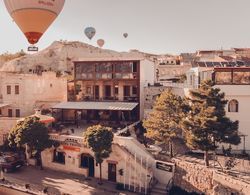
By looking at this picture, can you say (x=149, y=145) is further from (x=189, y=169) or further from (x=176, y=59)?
(x=176, y=59)

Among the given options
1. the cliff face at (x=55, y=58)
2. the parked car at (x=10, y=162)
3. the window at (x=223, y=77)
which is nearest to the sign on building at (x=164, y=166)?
the window at (x=223, y=77)

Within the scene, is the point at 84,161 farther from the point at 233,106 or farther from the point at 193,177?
the point at 233,106

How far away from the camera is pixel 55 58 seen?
82.1 m

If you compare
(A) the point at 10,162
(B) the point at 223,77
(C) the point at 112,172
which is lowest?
(C) the point at 112,172

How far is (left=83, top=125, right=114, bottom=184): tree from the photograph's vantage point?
1070 inches

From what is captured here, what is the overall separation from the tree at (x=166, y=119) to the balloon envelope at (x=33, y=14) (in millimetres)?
12733

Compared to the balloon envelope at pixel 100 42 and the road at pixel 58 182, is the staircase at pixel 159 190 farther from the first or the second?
the balloon envelope at pixel 100 42

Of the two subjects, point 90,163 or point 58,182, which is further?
point 90,163

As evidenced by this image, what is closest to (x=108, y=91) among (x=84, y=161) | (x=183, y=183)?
(x=84, y=161)

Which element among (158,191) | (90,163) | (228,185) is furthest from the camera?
(90,163)

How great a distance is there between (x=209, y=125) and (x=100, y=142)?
30.9 feet

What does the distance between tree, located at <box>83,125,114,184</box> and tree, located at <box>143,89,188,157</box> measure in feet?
13.3

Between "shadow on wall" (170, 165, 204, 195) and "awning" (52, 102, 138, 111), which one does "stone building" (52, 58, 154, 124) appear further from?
"shadow on wall" (170, 165, 204, 195)

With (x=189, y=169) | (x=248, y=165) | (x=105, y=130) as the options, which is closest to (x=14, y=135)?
(x=105, y=130)
